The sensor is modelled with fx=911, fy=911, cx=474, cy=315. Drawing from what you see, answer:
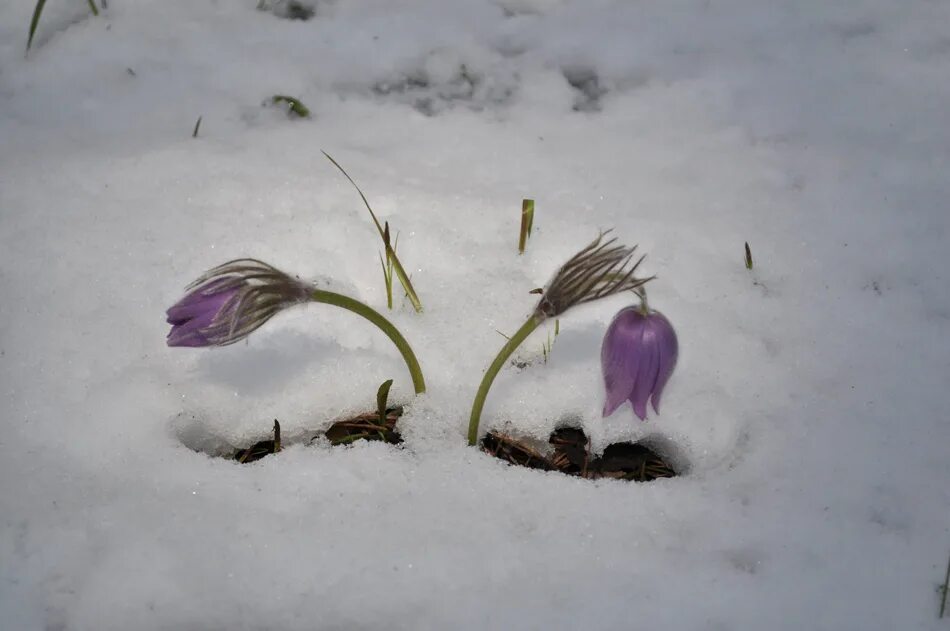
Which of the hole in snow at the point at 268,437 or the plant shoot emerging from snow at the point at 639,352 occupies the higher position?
the plant shoot emerging from snow at the point at 639,352

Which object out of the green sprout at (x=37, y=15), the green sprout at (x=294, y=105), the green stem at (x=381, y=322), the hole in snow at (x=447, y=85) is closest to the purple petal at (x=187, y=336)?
the green stem at (x=381, y=322)

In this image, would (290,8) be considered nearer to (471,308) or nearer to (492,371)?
(471,308)

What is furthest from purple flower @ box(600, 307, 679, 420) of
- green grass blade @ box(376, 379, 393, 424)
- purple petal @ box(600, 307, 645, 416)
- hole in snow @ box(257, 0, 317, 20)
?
hole in snow @ box(257, 0, 317, 20)

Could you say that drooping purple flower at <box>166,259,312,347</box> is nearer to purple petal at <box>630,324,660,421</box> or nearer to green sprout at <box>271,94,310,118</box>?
purple petal at <box>630,324,660,421</box>

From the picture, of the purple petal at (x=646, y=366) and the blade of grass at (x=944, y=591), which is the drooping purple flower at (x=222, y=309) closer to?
the purple petal at (x=646, y=366)

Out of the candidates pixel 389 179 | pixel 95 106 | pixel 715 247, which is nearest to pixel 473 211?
pixel 389 179

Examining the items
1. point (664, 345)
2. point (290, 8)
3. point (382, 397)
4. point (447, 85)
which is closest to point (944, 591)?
point (664, 345)
